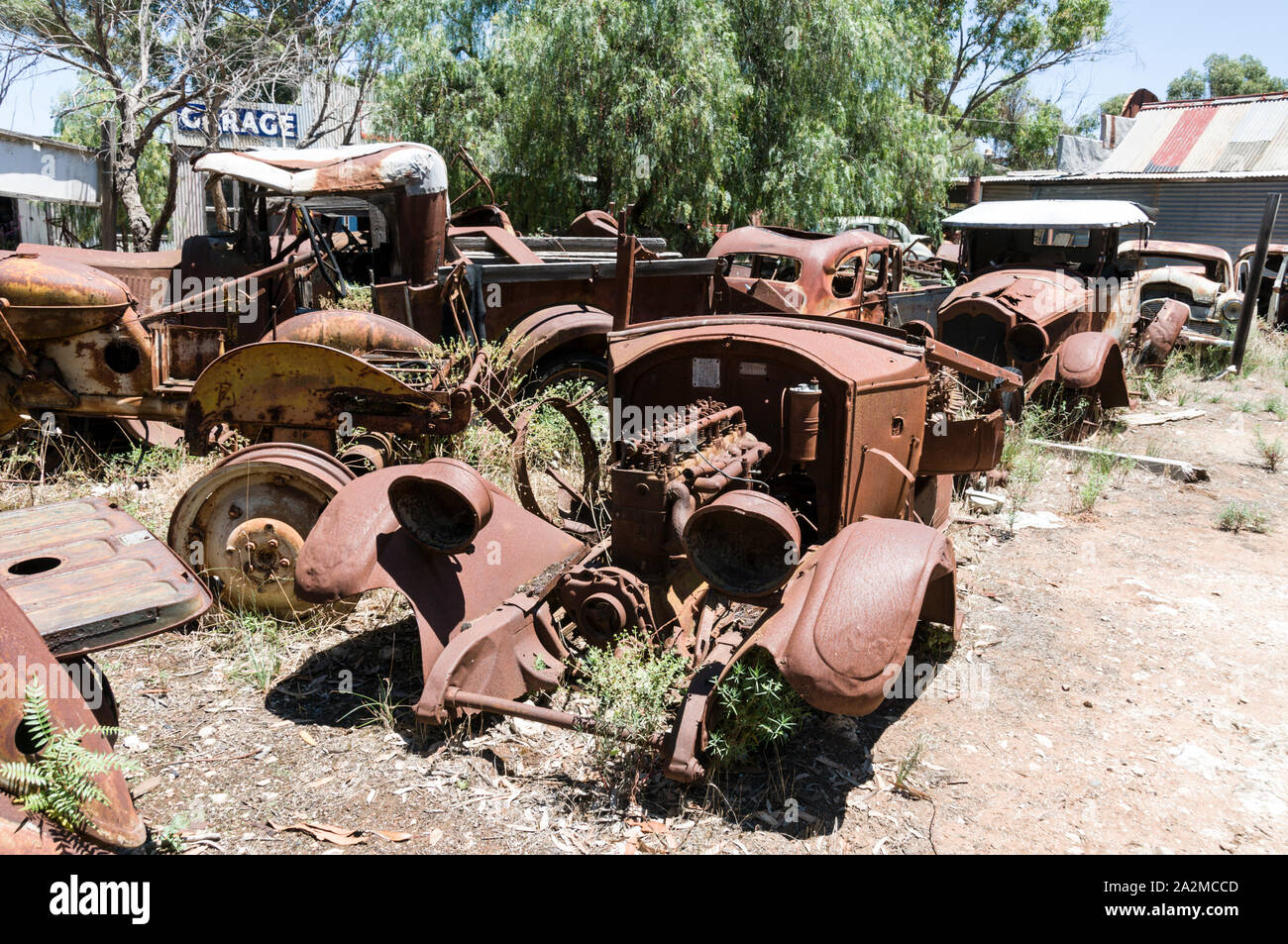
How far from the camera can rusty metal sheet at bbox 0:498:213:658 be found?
2551 mm

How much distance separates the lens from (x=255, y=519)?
446 cm

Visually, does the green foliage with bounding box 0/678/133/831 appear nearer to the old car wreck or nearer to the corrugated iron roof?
the old car wreck

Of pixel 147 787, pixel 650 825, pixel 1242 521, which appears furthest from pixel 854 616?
pixel 1242 521

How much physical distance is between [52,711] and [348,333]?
3912 mm

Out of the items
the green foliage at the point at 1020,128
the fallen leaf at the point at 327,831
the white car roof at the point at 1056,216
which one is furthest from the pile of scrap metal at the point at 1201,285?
the green foliage at the point at 1020,128

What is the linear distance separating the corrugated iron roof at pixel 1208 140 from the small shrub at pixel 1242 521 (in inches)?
722

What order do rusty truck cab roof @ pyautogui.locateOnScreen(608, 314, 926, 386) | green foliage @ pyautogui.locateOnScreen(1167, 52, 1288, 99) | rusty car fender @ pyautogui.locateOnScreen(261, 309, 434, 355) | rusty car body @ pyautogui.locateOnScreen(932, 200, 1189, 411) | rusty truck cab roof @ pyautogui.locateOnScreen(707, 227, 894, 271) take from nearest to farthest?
1. rusty truck cab roof @ pyautogui.locateOnScreen(608, 314, 926, 386)
2. rusty car fender @ pyautogui.locateOnScreen(261, 309, 434, 355)
3. rusty car body @ pyautogui.locateOnScreen(932, 200, 1189, 411)
4. rusty truck cab roof @ pyautogui.locateOnScreen(707, 227, 894, 271)
5. green foliage @ pyautogui.locateOnScreen(1167, 52, 1288, 99)

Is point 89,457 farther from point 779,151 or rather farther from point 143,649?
point 779,151

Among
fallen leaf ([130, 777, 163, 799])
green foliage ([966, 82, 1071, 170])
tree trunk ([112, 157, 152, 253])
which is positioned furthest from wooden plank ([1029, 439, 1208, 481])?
green foliage ([966, 82, 1071, 170])

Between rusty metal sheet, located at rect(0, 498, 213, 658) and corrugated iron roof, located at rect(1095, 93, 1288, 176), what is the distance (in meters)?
24.7

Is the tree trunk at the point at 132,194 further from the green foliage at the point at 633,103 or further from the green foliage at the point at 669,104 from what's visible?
the green foliage at the point at 633,103

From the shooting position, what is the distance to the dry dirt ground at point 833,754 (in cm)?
322
